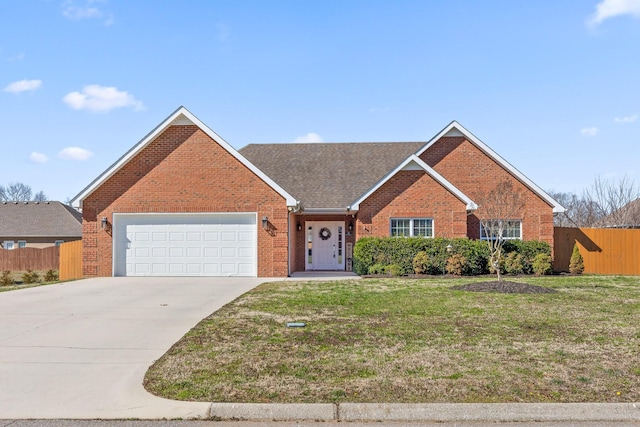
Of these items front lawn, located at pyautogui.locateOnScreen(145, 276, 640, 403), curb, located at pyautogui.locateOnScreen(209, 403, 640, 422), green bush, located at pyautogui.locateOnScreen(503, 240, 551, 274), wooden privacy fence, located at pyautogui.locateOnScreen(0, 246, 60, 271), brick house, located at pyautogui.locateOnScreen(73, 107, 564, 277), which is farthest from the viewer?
wooden privacy fence, located at pyautogui.locateOnScreen(0, 246, 60, 271)

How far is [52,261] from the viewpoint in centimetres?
2925

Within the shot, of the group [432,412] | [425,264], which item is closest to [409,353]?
[432,412]

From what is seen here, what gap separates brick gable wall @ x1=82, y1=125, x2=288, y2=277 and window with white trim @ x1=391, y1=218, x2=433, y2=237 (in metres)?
4.64

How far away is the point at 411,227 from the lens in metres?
19.4

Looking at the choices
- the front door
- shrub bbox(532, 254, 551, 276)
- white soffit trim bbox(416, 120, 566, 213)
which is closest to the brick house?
the front door

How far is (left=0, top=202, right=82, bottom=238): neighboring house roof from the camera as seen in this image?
1465 inches

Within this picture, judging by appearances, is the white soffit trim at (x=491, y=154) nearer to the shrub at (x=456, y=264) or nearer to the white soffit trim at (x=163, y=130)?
the shrub at (x=456, y=264)

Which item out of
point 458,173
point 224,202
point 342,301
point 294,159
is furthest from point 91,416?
point 294,159

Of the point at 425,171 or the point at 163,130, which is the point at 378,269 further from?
the point at 163,130

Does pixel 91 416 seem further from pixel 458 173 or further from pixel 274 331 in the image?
pixel 458 173

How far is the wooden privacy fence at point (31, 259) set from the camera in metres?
29.2

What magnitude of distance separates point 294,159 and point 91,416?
20.7m

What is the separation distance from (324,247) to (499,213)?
8.29m

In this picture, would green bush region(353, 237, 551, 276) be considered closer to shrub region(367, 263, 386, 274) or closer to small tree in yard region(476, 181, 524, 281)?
shrub region(367, 263, 386, 274)
